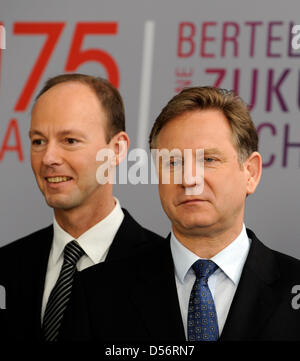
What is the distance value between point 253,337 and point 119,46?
147cm

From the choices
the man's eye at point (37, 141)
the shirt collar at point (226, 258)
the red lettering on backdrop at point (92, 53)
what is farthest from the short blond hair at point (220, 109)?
the red lettering on backdrop at point (92, 53)

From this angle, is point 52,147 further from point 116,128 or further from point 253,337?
point 253,337

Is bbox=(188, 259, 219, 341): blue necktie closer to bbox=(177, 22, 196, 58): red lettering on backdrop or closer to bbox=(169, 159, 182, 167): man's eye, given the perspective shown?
bbox=(169, 159, 182, 167): man's eye

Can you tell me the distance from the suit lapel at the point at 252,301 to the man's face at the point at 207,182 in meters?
0.16

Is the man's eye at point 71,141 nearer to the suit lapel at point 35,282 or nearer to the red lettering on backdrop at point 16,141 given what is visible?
the suit lapel at point 35,282

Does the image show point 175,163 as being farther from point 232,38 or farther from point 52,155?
point 232,38

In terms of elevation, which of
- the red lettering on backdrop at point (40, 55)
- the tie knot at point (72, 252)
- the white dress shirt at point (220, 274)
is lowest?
the white dress shirt at point (220, 274)

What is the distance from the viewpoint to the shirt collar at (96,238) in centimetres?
244

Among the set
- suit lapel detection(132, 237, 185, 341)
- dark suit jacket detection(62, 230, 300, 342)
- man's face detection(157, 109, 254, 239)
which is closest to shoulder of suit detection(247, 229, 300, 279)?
dark suit jacket detection(62, 230, 300, 342)

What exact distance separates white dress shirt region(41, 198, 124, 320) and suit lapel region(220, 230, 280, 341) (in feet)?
1.91

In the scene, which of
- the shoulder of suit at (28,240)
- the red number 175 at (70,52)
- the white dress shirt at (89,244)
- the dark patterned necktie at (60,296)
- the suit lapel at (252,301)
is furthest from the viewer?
the red number 175 at (70,52)

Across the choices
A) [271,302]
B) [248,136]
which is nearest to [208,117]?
[248,136]

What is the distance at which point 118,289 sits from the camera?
2178 mm

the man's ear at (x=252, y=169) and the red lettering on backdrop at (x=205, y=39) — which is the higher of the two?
the red lettering on backdrop at (x=205, y=39)
